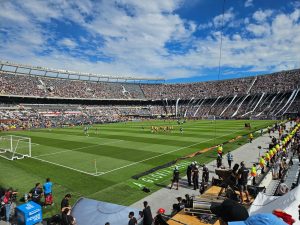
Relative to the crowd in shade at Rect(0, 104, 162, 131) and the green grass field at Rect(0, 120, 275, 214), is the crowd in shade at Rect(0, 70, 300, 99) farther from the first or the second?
the green grass field at Rect(0, 120, 275, 214)

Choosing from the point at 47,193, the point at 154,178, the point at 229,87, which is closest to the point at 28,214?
the point at 47,193

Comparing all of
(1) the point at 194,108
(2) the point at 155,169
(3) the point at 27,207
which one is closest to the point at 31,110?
(1) the point at 194,108

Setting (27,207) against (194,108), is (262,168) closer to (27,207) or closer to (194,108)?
(27,207)

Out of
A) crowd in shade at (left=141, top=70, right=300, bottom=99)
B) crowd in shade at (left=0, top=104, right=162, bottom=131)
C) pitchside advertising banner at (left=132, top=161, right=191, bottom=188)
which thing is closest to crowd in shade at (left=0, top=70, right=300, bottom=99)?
crowd in shade at (left=141, top=70, right=300, bottom=99)

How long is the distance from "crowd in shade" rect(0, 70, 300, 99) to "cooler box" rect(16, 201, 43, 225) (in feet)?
232

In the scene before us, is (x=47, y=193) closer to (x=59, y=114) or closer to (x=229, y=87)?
(x=59, y=114)

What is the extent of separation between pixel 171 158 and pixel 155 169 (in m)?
4.12

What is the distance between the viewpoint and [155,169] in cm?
1855

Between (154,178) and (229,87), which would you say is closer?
(154,178)

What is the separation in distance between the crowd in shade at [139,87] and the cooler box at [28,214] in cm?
7065

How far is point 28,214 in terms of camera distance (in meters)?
10.3

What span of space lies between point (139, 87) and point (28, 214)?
11251 centimetres

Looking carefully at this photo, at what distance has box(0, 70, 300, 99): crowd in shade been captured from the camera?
81.6 m

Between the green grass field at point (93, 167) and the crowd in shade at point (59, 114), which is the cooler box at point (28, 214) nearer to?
the green grass field at point (93, 167)
